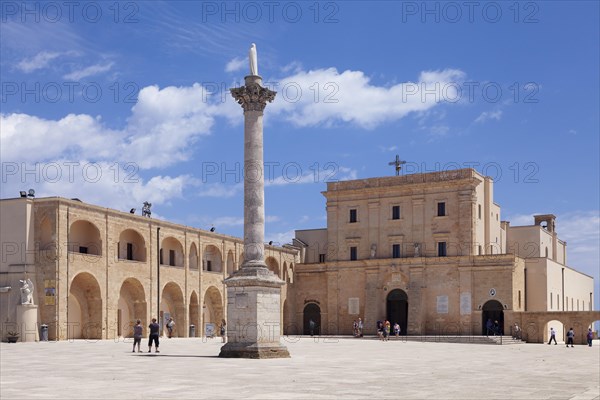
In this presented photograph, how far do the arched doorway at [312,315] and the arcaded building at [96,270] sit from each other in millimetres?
9787

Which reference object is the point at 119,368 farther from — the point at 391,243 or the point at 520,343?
the point at 391,243

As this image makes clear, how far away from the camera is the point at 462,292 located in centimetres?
5612

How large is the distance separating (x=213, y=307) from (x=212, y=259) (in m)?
3.52

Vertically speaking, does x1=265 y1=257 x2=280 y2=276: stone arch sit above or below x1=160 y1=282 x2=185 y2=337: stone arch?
above

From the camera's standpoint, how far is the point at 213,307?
188 ft

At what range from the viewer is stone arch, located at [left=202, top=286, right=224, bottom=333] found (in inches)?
2224

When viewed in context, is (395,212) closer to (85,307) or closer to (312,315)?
(312,315)

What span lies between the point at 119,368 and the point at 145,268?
1090 inches

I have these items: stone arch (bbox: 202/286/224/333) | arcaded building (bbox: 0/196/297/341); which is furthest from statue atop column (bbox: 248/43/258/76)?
stone arch (bbox: 202/286/224/333)

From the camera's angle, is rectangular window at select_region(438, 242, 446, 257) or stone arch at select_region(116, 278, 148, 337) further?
rectangular window at select_region(438, 242, 446, 257)

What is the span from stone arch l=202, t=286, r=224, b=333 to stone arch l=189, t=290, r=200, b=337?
2.21 m

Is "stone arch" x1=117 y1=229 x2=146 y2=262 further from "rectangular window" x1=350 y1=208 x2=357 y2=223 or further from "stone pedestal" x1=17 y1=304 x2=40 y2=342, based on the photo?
"rectangular window" x1=350 y1=208 x2=357 y2=223

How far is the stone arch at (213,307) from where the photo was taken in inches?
2224

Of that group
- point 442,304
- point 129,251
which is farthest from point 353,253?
point 129,251
